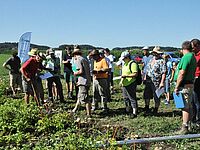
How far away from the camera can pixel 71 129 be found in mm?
6691

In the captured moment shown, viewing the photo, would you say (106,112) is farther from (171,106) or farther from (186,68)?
(186,68)

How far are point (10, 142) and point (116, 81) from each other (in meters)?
12.0

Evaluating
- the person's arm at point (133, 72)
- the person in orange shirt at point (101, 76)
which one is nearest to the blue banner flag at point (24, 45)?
the person in orange shirt at point (101, 76)

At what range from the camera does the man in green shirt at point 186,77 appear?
7035 millimetres

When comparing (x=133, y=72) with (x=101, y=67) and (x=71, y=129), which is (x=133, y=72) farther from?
(x=71, y=129)

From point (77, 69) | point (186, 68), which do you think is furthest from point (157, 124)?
point (77, 69)

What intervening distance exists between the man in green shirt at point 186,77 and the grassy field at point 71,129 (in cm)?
43

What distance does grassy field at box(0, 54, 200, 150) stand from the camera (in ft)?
19.9

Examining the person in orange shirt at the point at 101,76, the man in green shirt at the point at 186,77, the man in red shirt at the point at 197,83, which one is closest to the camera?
the man in green shirt at the point at 186,77

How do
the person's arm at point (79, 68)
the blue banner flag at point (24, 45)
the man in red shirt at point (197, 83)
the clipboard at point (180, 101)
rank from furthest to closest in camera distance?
1. the blue banner flag at point (24, 45)
2. the person's arm at point (79, 68)
3. the man in red shirt at point (197, 83)
4. the clipboard at point (180, 101)

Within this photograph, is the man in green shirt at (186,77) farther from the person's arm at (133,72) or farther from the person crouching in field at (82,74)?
the person crouching in field at (82,74)

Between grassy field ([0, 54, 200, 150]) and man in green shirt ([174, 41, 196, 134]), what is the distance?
1.40ft

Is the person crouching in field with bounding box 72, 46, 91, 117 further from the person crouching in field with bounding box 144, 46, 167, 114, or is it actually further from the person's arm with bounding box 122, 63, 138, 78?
the person crouching in field with bounding box 144, 46, 167, 114

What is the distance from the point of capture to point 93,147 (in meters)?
4.83
